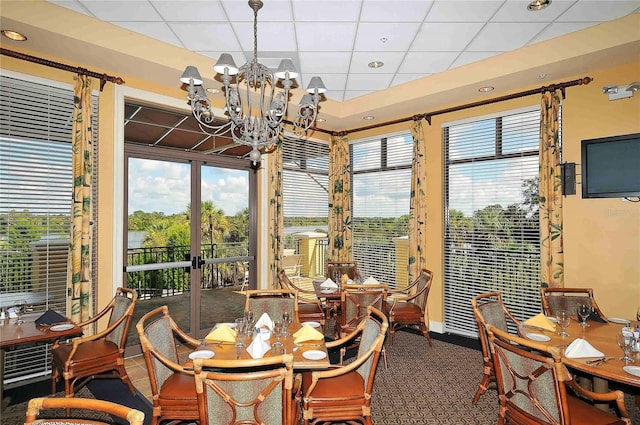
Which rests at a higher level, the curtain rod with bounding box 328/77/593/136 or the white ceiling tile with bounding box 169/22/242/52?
the white ceiling tile with bounding box 169/22/242/52

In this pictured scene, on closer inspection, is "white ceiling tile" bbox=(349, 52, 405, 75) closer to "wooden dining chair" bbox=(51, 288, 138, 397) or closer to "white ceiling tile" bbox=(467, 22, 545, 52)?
"white ceiling tile" bbox=(467, 22, 545, 52)

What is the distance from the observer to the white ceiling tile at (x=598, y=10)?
323cm

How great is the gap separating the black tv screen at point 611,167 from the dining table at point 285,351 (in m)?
3.47

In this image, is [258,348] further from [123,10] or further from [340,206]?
[340,206]

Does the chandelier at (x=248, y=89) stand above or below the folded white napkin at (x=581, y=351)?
above

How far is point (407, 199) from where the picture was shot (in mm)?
6059

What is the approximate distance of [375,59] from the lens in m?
4.34

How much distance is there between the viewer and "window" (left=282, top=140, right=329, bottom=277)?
6285mm

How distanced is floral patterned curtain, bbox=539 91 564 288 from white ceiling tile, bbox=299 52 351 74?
250 centimetres

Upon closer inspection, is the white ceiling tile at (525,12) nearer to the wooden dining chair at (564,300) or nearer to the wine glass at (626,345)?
the wooden dining chair at (564,300)

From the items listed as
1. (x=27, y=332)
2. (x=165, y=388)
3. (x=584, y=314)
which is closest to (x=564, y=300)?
(x=584, y=314)

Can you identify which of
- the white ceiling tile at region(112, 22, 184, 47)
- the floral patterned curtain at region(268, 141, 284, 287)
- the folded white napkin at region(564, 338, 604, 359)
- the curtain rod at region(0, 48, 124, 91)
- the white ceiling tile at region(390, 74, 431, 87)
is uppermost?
the white ceiling tile at region(390, 74, 431, 87)

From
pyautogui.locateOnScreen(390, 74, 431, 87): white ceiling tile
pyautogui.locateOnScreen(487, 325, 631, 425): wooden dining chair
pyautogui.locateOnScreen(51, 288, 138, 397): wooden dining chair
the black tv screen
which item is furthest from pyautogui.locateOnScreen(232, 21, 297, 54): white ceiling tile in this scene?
the black tv screen

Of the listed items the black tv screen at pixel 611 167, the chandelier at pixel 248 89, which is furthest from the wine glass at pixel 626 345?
the chandelier at pixel 248 89
